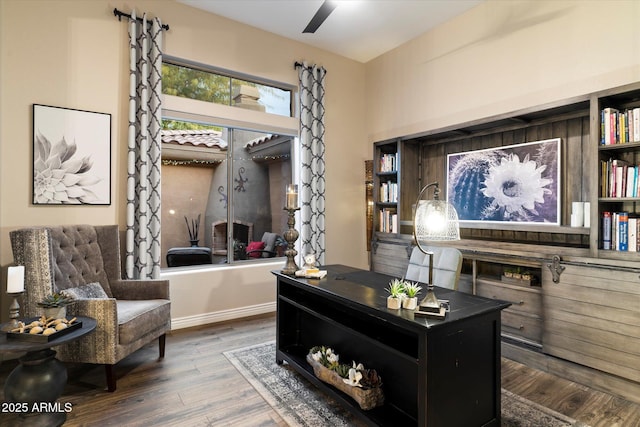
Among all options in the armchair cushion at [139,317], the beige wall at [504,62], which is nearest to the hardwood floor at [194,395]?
the armchair cushion at [139,317]

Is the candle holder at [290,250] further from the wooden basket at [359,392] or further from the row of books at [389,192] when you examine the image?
the row of books at [389,192]

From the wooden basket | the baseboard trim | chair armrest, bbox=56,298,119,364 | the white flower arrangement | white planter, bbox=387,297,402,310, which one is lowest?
the baseboard trim

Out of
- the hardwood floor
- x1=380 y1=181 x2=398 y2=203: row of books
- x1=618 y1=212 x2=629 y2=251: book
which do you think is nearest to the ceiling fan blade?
x1=380 y1=181 x2=398 y2=203: row of books

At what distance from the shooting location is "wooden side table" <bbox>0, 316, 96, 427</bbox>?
192 centimetres

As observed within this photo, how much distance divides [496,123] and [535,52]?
0.68 meters

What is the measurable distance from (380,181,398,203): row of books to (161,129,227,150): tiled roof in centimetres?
203

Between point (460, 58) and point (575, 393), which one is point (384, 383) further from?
point (460, 58)

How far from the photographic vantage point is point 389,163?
4340 millimetres

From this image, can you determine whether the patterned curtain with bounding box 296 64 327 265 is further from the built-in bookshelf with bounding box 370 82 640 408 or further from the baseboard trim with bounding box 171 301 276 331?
the built-in bookshelf with bounding box 370 82 640 408

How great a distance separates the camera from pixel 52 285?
2.44m

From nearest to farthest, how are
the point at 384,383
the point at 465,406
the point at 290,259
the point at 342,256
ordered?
the point at 465,406 → the point at 384,383 → the point at 290,259 → the point at 342,256

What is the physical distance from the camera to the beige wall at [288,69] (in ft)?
9.16

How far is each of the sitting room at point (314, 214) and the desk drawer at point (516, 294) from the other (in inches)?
1.2

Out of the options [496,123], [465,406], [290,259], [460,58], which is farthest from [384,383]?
[460,58]
